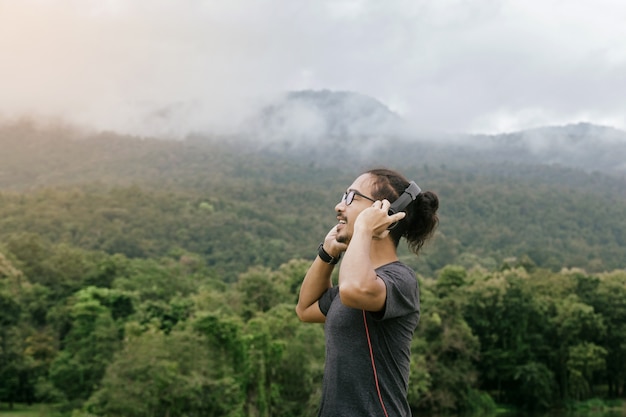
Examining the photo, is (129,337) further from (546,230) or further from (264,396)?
(546,230)

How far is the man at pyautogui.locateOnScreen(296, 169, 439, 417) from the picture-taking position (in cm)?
236

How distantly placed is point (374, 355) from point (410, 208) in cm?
58

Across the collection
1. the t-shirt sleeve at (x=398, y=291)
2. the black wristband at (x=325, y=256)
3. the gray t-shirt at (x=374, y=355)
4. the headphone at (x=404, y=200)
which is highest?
the headphone at (x=404, y=200)

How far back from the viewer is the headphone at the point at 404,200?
8.37ft

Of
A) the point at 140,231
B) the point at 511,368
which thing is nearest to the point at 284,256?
the point at 140,231

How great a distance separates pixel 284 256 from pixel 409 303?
58181 millimetres

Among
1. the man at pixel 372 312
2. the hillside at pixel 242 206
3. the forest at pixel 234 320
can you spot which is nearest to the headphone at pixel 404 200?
the man at pixel 372 312

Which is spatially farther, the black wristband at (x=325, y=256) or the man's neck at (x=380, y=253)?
the black wristband at (x=325, y=256)

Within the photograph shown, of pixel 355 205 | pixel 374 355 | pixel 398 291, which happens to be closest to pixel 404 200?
pixel 355 205

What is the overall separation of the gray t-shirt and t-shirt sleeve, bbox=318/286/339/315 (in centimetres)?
34

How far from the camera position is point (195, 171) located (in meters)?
119

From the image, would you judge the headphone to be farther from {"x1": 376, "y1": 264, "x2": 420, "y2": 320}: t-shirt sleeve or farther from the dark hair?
{"x1": 376, "y1": 264, "x2": 420, "y2": 320}: t-shirt sleeve

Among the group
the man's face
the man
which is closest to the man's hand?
the man

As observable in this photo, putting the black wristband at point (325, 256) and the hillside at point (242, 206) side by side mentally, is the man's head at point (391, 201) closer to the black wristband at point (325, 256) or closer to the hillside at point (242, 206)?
the black wristband at point (325, 256)
